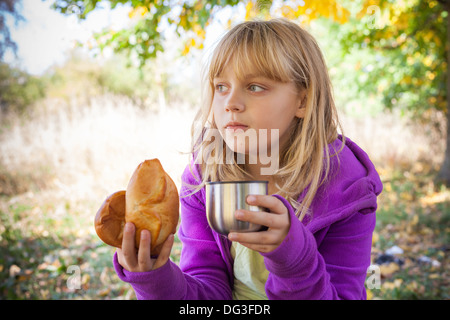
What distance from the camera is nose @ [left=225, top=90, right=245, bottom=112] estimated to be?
1.60 meters

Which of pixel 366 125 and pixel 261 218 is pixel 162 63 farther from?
pixel 261 218

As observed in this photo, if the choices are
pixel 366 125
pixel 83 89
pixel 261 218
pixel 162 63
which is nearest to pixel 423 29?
pixel 366 125

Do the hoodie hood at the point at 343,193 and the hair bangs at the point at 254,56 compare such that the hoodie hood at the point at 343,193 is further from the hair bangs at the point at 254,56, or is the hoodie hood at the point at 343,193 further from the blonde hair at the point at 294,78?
the hair bangs at the point at 254,56

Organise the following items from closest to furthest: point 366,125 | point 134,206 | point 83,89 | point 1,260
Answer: point 134,206
point 1,260
point 366,125
point 83,89

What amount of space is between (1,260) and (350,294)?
12.3 ft

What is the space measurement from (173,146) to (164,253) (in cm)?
480

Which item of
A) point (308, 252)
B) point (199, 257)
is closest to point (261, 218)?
point (308, 252)

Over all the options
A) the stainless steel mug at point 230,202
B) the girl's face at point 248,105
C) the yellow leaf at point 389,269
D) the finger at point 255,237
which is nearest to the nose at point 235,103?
the girl's face at point 248,105

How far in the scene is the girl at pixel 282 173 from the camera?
1463mm

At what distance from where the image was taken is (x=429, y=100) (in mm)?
8227

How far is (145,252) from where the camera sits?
50.9 inches

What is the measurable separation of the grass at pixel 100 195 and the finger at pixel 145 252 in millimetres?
2069

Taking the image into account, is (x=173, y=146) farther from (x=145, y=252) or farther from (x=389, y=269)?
(x=145, y=252)

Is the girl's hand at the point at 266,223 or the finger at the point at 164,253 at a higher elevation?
the girl's hand at the point at 266,223
